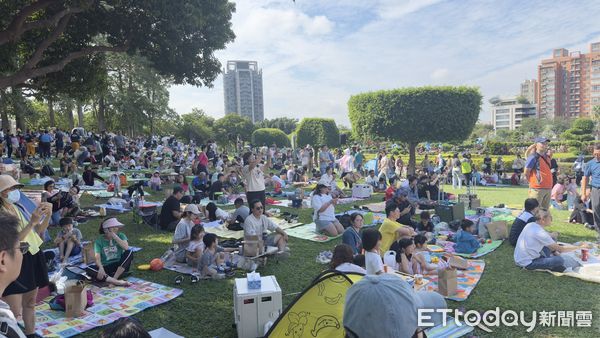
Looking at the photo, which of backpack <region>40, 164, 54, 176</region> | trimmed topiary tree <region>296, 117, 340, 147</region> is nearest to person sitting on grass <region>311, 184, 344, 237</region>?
backpack <region>40, 164, 54, 176</region>

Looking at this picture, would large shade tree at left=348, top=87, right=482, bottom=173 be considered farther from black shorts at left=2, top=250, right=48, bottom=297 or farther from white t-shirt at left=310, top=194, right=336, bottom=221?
black shorts at left=2, top=250, right=48, bottom=297

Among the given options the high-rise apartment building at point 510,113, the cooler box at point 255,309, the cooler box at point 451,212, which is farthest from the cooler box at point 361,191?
the high-rise apartment building at point 510,113

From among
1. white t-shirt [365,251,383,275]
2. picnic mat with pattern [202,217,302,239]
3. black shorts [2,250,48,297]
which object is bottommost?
picnic mat with pattern [202,217,302,239]

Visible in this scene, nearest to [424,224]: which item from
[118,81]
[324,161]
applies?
[324,161]

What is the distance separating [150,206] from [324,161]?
10.7 metres

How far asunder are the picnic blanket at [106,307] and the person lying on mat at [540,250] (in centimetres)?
569

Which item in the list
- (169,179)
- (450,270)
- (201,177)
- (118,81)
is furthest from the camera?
(118,81)

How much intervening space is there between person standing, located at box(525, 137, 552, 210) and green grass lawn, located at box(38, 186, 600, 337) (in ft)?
4.94

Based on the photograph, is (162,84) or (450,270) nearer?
(450,270)

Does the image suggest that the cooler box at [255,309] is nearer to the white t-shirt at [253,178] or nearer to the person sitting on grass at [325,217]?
the person sitting on grass at [325,217]

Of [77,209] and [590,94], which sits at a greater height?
[590,94]

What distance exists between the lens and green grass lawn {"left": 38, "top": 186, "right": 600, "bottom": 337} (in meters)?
5.14

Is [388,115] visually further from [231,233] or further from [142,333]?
[142,333]

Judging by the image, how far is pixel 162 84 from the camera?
1628 inches
